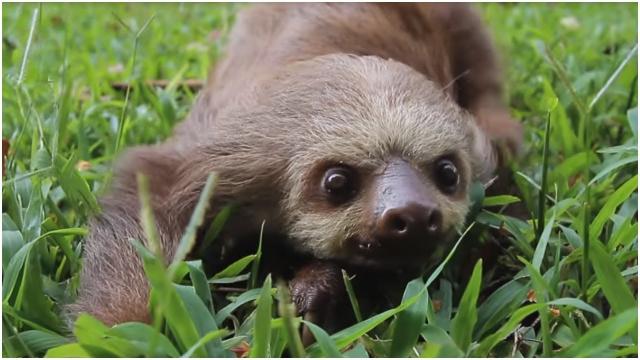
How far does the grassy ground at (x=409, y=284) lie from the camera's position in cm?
223

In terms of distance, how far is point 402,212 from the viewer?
104 inches

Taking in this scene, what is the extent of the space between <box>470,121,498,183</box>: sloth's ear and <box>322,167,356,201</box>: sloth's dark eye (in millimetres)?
612

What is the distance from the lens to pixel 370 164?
9.52 feet

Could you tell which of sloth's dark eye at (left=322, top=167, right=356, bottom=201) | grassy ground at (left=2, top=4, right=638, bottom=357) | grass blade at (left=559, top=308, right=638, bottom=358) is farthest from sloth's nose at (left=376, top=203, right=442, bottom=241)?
grass blade at (left=559, top=308, right=638, bottom=358)

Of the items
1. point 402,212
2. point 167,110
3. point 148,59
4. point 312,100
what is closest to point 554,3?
point 148,59

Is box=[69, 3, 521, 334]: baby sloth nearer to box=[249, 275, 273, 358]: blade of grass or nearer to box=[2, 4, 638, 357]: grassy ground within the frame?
box=[2, 4, 638, 357]: grassy ground

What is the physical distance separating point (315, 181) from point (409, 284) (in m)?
0.58

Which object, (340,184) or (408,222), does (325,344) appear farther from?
(340,184)

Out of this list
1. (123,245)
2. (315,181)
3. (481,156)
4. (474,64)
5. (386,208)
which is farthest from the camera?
(474,64)

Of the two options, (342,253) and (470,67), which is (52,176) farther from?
(470,67)

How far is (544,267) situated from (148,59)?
350 cm

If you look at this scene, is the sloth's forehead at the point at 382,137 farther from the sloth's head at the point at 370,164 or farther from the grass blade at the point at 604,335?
the grass blade at the point at 604,335

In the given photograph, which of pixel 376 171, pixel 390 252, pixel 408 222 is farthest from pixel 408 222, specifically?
pixel 376 171

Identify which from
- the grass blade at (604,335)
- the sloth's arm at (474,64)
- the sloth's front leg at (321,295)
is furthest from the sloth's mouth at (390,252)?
the sloth's arm at (474,64)
